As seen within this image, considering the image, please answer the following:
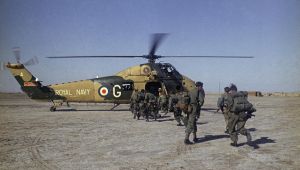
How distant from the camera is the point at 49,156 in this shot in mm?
7496

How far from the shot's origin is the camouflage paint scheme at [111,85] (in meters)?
20.0

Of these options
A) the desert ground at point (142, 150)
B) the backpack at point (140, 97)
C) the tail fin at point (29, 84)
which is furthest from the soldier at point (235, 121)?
the tail fin at point (29, 84)

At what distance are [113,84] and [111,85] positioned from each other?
154mm

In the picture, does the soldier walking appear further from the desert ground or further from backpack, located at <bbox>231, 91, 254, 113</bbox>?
the desert ground

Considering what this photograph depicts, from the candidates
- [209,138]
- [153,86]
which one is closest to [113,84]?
[153,86]

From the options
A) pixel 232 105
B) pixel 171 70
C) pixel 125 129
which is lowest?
pixel 125 129

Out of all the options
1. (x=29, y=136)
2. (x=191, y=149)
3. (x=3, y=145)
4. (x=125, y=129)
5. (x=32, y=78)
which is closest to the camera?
(x=191, y=149)

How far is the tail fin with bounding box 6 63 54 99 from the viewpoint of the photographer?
2136 cm

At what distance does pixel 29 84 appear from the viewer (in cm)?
2144

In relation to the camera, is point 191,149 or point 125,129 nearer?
point 191,149

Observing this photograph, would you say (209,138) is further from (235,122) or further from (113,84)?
(113,84)

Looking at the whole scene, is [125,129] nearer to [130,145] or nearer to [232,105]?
[130,145]

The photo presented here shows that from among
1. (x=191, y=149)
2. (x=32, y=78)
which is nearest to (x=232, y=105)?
(x=191, y=149)

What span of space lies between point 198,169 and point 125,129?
6443 mm
